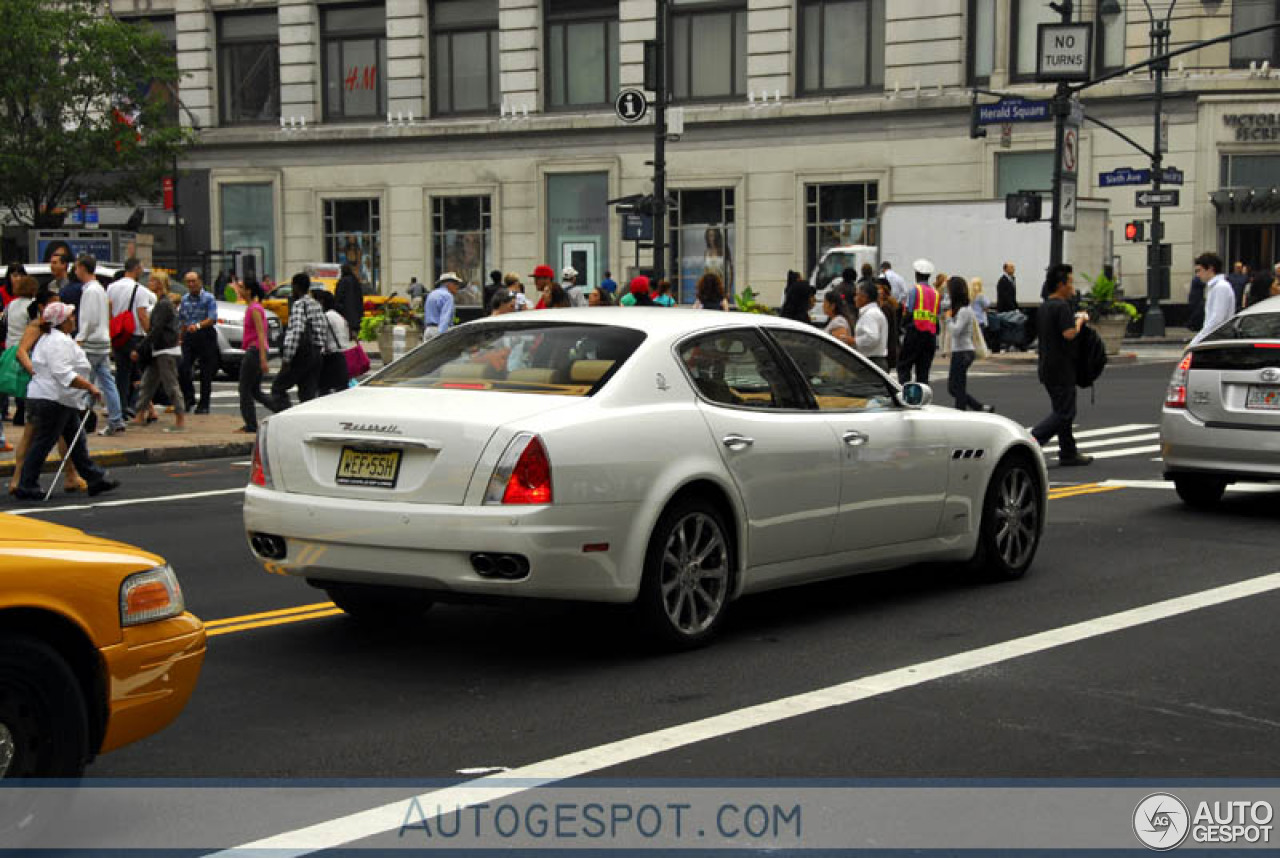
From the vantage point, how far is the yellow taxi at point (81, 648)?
185 inches

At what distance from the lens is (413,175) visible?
4953 centimetres

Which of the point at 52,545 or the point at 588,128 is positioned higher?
the point at 588,128

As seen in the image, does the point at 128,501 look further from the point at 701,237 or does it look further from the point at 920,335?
the point at 701,237

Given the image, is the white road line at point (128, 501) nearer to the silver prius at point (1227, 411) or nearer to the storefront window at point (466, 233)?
the silver prius at point (1227, 411)

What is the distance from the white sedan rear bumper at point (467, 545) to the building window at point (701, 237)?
128 ft

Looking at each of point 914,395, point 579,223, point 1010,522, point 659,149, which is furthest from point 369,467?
point 579,223

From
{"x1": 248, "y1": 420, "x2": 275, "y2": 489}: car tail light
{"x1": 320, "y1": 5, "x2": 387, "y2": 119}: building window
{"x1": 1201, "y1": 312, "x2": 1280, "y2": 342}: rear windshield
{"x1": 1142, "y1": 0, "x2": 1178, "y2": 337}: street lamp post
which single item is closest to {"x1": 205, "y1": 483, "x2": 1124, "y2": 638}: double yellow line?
{"x1": 248, "y1": 420, "x2": 275, "y2": 489}: car tail light

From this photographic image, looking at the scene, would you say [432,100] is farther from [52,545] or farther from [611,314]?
[52,545]

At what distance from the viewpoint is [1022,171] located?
42.9 metres

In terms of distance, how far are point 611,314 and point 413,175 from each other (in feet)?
139

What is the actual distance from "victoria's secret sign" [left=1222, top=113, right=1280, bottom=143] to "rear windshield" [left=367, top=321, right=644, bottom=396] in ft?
120

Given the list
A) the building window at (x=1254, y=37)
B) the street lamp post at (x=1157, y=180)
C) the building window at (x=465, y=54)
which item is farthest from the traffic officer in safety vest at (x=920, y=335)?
the building window at (x=465, y=54)

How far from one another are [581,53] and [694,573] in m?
41.6

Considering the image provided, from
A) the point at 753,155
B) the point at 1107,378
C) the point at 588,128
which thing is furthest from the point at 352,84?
the point at 1107,378
